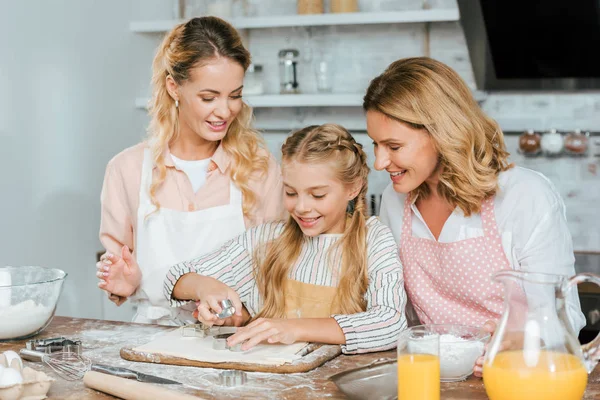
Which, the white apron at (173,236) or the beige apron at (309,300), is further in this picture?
the white apron at (173,236)

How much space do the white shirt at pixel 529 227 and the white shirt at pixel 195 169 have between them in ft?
2.32

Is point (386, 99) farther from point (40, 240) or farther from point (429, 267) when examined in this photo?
point (40, 240)

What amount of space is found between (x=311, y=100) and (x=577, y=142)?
1.21 metres

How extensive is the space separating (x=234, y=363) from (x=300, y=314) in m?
0.42

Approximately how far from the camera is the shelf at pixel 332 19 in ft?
11.4

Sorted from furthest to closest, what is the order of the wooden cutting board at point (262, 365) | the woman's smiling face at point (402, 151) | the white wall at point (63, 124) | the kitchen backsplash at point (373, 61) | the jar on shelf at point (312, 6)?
the jar on shelf at point (312, 6) < the kitchen backsplash at point (373, 61) < the white wall at point (63, 124) < the woman's smiling face at point (402, 151) < the wooden cutting board at point (262, 365)

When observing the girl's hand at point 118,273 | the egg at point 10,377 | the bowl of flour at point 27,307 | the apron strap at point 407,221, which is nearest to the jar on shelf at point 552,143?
the apron strap at point 407,221

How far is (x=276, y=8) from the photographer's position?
12.9ft

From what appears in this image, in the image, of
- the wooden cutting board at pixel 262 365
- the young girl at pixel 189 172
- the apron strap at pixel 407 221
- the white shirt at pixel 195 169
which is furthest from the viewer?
the white shirt at pixel 195 169

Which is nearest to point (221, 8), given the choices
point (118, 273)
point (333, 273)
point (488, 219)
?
point (118, 273)

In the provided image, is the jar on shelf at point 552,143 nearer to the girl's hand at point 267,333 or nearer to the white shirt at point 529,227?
the white shirt at point 529,227

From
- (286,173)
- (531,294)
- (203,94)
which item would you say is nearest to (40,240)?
(203,94)

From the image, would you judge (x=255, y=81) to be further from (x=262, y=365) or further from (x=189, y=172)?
(x=262, y=365)

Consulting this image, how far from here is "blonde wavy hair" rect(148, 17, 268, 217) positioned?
2162mm
